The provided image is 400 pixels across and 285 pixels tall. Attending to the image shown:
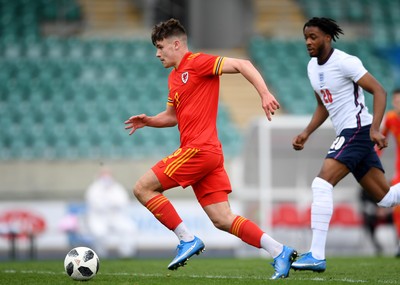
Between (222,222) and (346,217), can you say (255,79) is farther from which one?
(346,217)

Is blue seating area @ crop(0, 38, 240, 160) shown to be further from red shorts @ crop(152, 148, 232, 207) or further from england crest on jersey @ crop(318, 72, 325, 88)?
red shorts @ crop(152, 148, 232, 207)

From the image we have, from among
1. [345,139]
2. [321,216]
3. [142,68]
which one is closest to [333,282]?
[321,216]

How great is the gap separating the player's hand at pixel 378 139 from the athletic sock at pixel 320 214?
658 millimetres

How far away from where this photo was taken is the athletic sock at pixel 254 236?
711 centimetres

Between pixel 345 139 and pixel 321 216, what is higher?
pixel 345 139

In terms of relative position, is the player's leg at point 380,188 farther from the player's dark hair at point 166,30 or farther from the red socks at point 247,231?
the player's dark hair at point 166,30

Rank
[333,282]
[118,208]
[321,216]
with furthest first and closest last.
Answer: [118,208]
[321,216]
[333,282]

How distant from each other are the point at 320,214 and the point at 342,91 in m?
1.11

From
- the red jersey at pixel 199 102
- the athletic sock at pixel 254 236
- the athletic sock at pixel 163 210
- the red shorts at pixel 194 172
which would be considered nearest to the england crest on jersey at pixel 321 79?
the red jersey at pixel 199 102

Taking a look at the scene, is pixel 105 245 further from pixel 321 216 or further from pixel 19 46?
pixel 321 216

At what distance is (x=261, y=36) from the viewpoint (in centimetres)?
2475

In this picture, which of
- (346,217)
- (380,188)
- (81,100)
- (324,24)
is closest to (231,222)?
(380,188)

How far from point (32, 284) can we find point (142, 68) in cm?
1550

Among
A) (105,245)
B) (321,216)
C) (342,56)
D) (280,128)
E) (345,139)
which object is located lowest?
(105,245)
